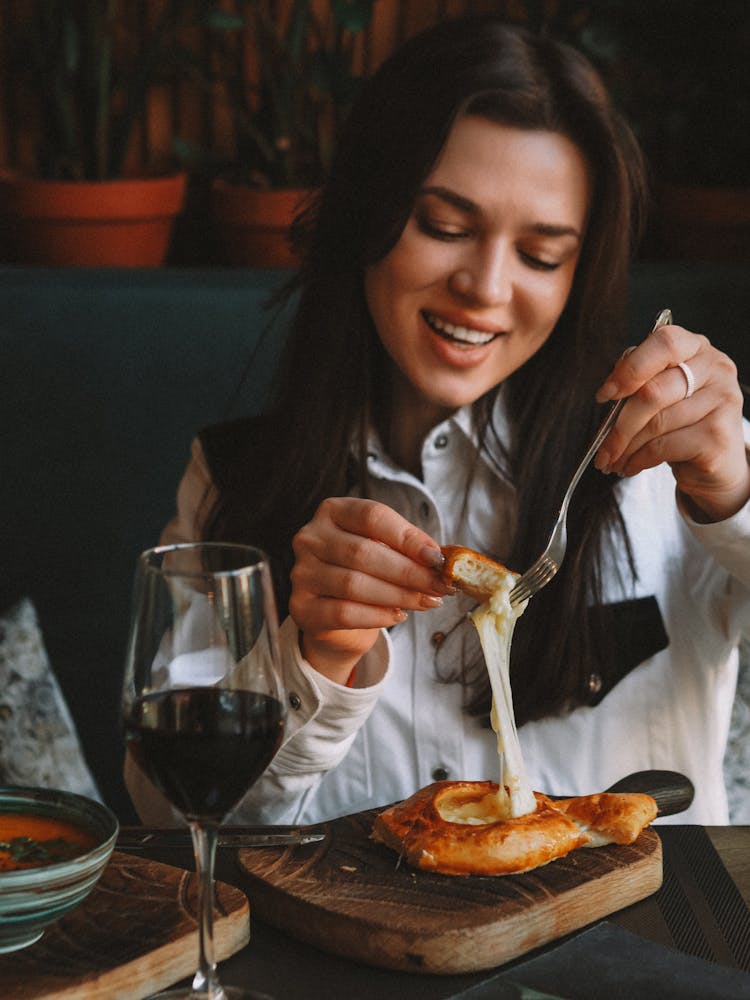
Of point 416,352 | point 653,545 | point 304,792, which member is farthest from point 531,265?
point 304,792

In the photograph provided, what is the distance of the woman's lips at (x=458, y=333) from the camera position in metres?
1.56

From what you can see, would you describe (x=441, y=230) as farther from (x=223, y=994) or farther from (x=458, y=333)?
(x=223, y=994)

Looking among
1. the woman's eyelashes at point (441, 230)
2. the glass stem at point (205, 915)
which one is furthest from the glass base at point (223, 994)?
the woman's eyelashes at point (441, 230)

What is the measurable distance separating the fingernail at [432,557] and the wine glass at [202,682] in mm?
303

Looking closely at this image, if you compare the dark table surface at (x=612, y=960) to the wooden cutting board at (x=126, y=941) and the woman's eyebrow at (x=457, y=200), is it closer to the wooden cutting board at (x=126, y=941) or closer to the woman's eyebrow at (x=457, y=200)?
the wooden cutting board at (x=126, y=941)

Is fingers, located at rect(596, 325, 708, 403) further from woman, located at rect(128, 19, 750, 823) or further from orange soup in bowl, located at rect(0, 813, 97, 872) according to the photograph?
orange soup in bowl, located at rect(0, 813, 97, 872)

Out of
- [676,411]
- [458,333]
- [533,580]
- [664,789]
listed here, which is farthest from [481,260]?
[664,789]

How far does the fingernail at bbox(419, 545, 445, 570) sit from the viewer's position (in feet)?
3.58

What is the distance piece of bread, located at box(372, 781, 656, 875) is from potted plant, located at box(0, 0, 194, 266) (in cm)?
163

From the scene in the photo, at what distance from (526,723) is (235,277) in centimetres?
113

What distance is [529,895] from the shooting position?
0.98m

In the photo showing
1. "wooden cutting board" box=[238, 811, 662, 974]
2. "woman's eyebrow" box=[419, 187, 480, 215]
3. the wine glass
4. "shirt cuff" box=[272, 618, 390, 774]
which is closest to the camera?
the wine glass

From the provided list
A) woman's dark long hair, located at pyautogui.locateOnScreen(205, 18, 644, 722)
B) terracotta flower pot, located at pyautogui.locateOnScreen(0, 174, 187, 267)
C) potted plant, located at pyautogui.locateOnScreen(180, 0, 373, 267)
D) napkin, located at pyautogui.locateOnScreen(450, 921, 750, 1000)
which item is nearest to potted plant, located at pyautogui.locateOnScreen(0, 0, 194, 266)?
terracotta flower pot, located at pyautogui.locateOnScreen(0, 174, 187, 267)

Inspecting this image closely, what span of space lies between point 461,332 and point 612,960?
2.85 ft
